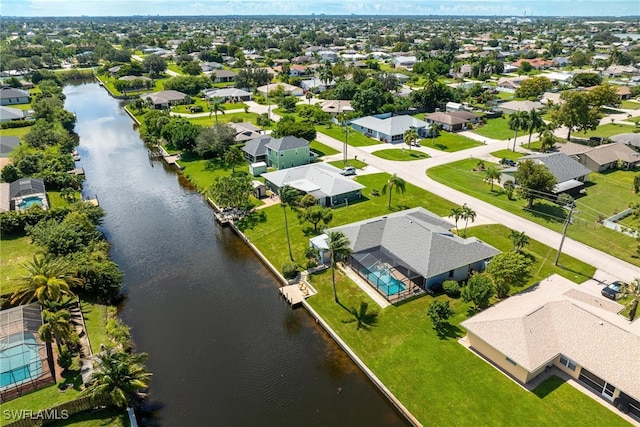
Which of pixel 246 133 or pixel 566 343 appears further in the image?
pixel 246 133

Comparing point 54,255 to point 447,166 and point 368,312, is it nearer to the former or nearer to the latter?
point 368,312

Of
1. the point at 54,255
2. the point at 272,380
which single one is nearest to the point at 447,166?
the point at 272,380

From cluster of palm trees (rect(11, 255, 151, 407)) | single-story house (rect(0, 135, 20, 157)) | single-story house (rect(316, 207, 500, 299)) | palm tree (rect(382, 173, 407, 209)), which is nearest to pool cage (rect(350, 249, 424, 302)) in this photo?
single-story house (rect(316, 207, 500, 299))

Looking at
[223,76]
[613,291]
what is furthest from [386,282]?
[223,76]

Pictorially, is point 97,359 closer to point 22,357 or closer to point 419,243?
point 22,357

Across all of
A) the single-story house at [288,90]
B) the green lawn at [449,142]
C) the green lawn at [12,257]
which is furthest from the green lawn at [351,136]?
the green lawn at [12,257]

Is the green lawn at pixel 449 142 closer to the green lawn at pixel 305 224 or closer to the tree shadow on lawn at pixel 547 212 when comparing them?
the green lawn at pixel 305 224
